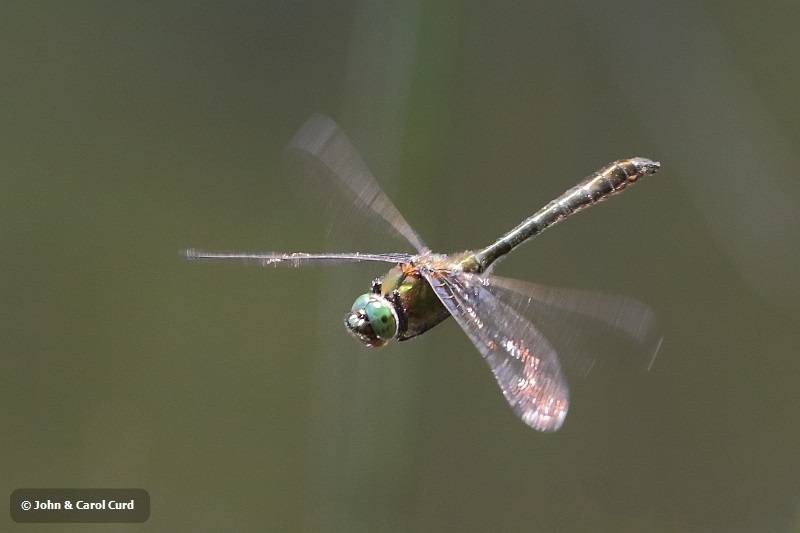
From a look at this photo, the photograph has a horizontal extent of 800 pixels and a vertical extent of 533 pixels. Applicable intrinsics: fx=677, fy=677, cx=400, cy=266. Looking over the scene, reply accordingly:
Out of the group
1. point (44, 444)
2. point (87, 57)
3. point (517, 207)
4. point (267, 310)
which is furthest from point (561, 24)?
point (44, 444)

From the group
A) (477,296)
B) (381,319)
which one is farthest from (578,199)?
(381,319)

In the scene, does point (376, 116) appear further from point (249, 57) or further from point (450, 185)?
point (249, 57)

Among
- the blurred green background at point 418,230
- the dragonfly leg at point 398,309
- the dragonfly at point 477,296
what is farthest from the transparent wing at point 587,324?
the blurred green background at point 418,230

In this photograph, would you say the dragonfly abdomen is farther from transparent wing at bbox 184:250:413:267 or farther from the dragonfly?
transparent wing at bbox 184:250:413:267

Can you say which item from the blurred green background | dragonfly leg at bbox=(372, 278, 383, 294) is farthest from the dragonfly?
the blurred green background

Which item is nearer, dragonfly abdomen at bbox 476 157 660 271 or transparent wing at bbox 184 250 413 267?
transparent wing at bbox 184 250 413 267

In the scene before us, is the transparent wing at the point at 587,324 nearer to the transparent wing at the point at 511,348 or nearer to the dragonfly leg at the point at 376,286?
the transparent wing at the point at 511,348
